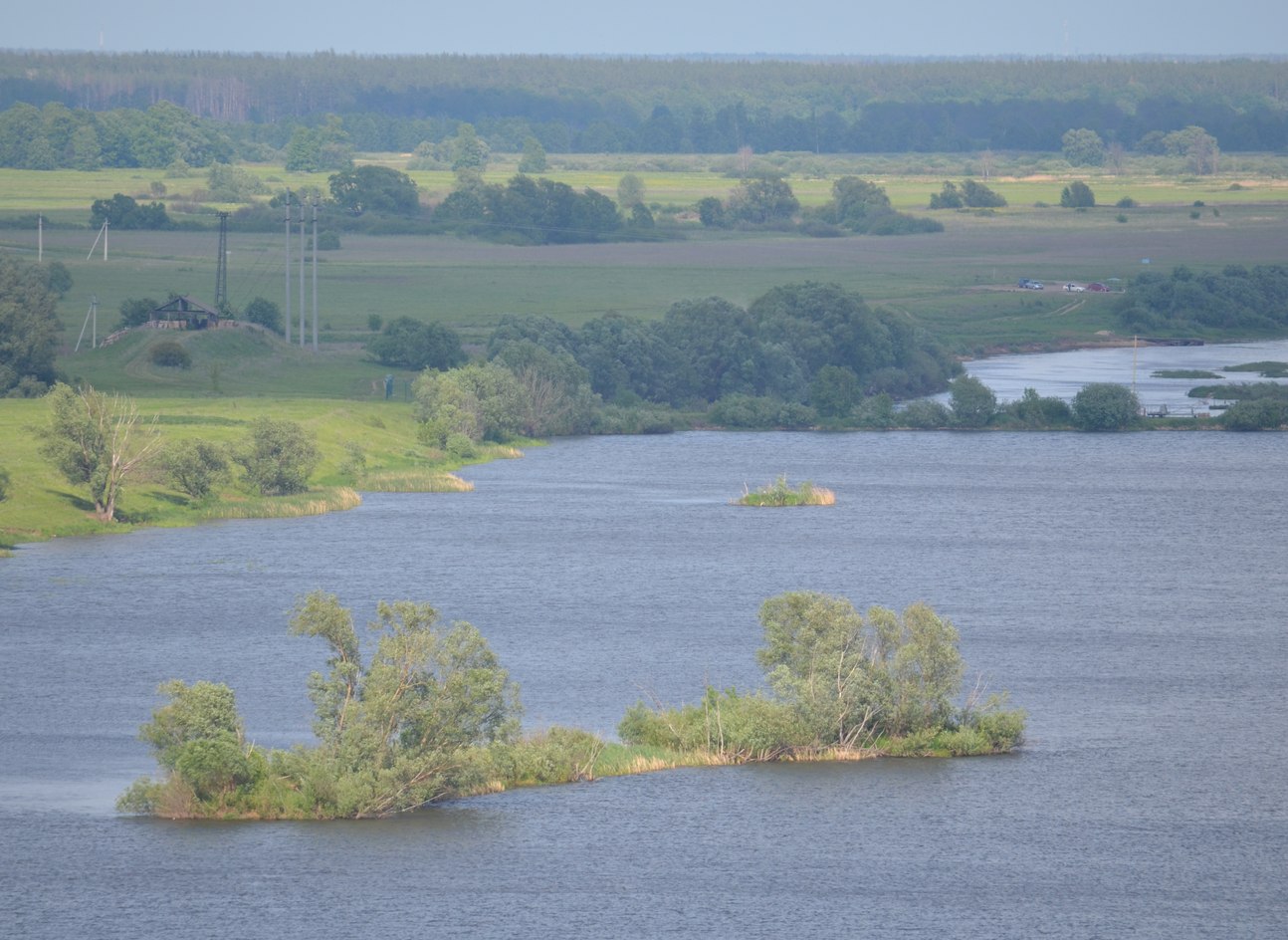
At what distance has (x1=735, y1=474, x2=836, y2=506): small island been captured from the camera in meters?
85.2

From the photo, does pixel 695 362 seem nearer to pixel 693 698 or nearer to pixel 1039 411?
pixel 1039 411

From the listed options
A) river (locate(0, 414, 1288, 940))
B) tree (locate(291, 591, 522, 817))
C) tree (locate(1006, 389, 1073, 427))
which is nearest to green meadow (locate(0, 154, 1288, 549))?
river (locate(0, 414, 1288, 940))

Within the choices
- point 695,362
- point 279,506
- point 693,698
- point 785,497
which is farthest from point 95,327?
point 693,698

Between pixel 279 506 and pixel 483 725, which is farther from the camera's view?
pixel 279 506

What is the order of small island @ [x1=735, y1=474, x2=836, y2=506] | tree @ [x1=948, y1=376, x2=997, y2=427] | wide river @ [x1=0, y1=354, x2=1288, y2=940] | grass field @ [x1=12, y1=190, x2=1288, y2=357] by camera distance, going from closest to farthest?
wide river @ [x1=0, y1=354, x2=1288, y2=940], small island @ [x1=735, y1=474, x2=836, y2=506], tree @ [x1=948, y1=376, x2=997, y2=427], grass field @ [x1=12, y1=190, x2=1288, y2=357]

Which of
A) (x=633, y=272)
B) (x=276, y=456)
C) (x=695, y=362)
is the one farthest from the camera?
(x=633, y=272)

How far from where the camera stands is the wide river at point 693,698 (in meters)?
33.5

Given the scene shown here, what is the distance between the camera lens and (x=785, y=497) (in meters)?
85.7

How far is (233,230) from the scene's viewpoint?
18012 centimetres

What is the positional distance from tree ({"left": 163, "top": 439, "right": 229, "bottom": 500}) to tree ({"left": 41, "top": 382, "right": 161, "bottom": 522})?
8.22 ft

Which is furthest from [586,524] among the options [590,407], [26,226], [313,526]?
[26,226]

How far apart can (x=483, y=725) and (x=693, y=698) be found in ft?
31.3

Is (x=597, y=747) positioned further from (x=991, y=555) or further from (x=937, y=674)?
(x=991, y=555)

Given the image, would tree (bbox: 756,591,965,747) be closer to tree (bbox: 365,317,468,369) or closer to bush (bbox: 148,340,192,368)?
bush (bbox: 148,340,192,368)
